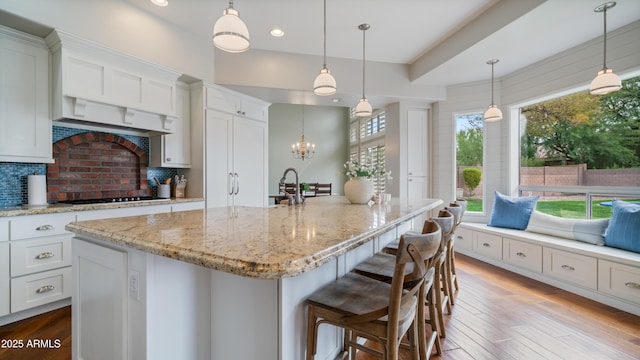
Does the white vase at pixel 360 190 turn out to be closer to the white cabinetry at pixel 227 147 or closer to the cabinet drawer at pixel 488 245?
the white cabinetry at pixel 227 147

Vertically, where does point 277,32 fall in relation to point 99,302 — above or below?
above

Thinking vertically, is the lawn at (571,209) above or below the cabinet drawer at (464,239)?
above

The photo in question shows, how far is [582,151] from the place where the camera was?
3.42m

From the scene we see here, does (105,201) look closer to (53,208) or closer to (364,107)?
(53,208)

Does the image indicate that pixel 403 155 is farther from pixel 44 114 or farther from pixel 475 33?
pixel 44 114

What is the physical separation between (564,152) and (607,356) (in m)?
2.71

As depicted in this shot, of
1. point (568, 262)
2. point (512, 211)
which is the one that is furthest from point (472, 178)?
point (568, 262)

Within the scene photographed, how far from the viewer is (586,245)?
9.37ft

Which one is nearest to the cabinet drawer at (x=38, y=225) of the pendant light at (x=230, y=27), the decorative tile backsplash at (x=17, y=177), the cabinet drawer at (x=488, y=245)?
the decorative tile backsplash at (x=17, y=177)

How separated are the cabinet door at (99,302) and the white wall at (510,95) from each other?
15.0 feet

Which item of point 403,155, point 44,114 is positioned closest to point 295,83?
point 403,155

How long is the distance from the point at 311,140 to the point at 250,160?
15.8 ft

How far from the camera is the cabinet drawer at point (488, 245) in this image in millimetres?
Answer: 3650

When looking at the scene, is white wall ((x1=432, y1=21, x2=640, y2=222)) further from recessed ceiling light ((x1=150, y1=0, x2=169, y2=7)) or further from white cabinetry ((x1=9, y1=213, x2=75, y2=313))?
white cabinetry ((x1=9, y1=213, x2=75, y2=313))
